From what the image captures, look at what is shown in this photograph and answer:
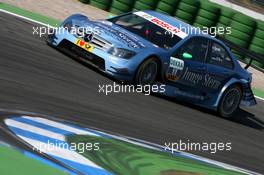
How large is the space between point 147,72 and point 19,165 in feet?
17.7

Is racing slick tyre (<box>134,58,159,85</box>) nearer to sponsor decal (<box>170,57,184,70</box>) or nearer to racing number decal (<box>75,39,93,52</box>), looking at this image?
sponsor decal (<box>170,57,184,70</box>)

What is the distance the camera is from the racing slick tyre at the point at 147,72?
1084 cm

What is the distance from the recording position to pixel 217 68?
40.2 feet

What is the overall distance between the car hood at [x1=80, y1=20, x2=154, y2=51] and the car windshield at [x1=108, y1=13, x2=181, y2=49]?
0.26 meters

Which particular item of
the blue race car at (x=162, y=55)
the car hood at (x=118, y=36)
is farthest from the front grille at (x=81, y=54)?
the car hood at (x=118, y=36)

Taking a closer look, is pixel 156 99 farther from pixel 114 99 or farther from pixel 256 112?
pixel 256 112

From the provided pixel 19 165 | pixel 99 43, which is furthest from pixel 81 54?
pixel 19 165

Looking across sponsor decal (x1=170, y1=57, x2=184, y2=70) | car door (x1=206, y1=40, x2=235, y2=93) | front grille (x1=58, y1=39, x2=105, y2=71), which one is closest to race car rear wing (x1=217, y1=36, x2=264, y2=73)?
car door (x1=206, y1=40, x2=235, y2=93)

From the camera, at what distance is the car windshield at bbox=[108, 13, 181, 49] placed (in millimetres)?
11547

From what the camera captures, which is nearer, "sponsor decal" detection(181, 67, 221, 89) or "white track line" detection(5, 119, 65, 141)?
"white track line" detection(5, 119, 65, 141)

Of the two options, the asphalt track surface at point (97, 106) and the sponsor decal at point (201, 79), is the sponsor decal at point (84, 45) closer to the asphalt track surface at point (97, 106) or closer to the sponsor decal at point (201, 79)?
the asphalt track surface at point (97, 106)

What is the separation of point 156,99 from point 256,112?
339cm

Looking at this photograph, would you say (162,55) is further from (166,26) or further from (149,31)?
(166,26)

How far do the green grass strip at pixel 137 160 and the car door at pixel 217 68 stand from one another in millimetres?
4155
